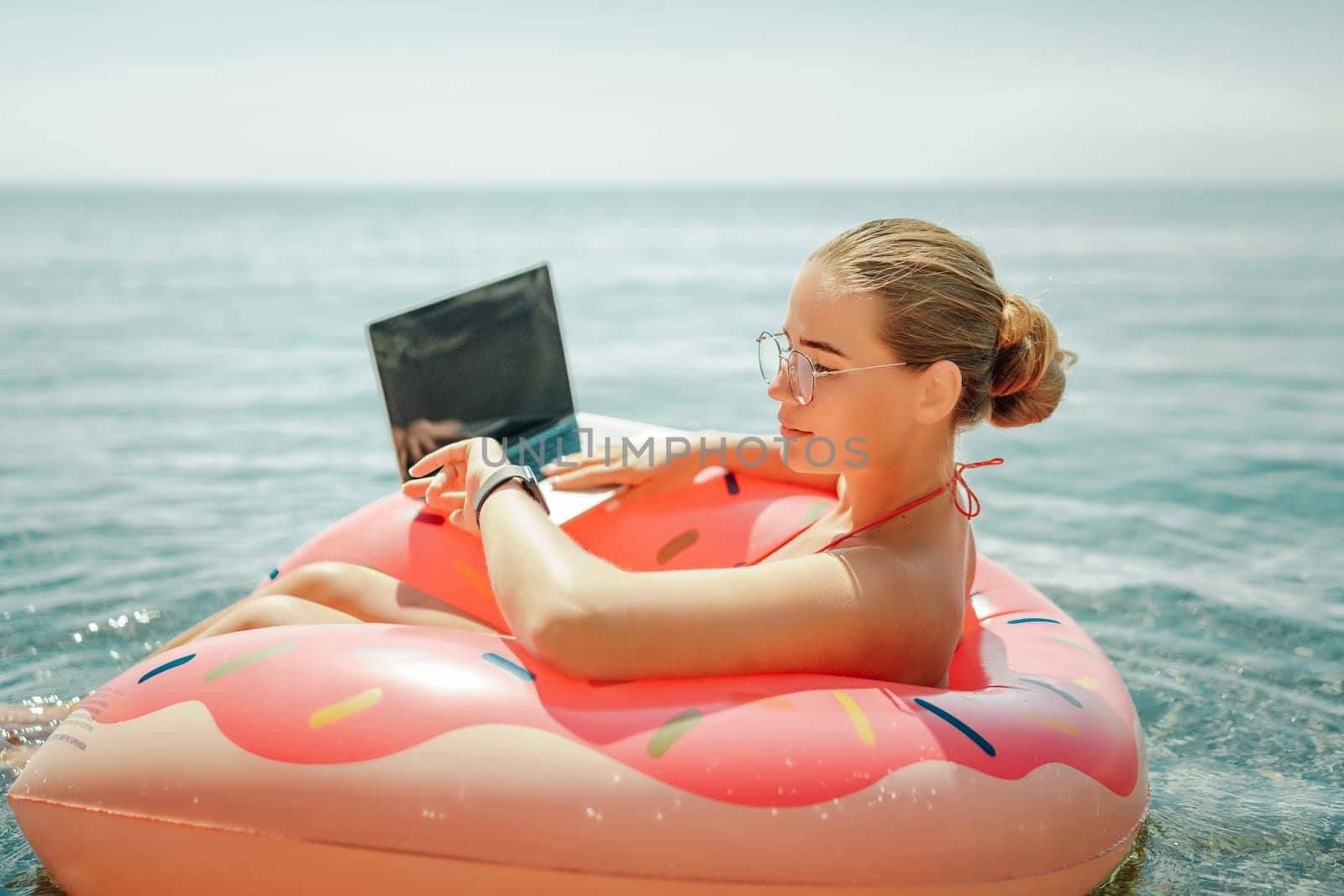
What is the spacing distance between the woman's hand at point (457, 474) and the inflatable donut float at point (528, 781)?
23 cm

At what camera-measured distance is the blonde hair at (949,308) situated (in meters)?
1.91

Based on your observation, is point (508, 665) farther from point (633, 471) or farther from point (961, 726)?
point (633, 471)

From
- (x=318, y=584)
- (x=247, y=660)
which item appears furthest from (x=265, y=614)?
(x=247, y=660)

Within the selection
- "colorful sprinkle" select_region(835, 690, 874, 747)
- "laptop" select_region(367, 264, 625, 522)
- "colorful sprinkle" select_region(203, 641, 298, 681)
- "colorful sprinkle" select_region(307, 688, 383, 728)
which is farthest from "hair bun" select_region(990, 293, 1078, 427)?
"colorful sprinkle" select_region(203, 641, 298, 681)

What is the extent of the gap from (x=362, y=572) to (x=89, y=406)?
555 centimetres

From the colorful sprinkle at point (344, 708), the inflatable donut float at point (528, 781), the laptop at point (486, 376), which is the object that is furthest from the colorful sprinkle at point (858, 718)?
the laptop at point (486, 376)

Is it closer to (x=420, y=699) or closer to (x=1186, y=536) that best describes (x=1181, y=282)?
(x=1186, y=536)

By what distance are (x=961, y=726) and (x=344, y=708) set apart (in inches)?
36.6

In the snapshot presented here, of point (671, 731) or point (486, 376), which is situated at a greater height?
point (486, 376)

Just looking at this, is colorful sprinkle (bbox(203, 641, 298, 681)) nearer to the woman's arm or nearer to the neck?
the neck

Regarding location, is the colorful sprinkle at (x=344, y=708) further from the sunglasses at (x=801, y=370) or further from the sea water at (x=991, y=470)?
the sea water at (x=991, y=470)

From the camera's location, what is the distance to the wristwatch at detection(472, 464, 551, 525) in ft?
6.44

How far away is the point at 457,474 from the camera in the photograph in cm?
219

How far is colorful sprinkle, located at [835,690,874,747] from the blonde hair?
20.9 inches
